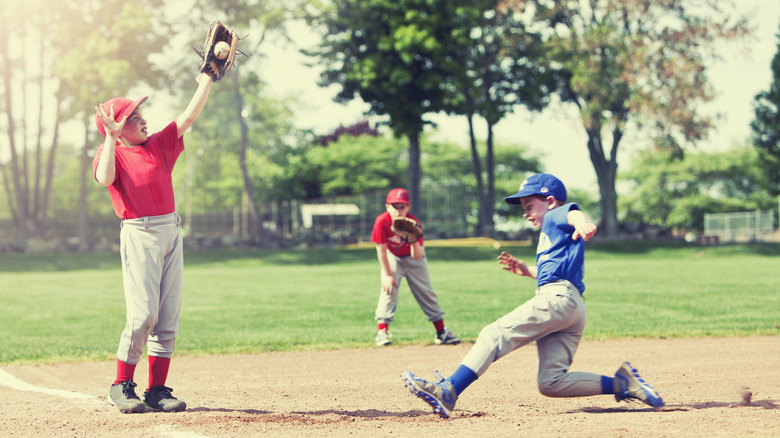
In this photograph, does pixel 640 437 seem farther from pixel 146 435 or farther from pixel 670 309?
pixel 670 309

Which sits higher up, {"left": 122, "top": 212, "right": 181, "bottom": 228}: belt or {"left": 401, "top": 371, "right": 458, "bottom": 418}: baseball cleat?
{"left": 122, "top": 212, "right": 181, "bottom": 228}: belt

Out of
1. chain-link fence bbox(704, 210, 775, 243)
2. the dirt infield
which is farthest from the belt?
chain-link fence bbox(704, 210, 775, 243)

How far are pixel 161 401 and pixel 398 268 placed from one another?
406cm

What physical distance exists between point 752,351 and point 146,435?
6.44 metres

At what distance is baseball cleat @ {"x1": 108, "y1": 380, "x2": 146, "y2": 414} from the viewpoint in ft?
16.5

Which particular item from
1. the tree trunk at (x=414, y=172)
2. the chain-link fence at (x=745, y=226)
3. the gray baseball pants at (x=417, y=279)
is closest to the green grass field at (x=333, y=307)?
the gray baseball pants at (x=417, y=279)

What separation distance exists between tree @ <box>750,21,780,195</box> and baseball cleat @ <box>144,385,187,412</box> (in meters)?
38.3

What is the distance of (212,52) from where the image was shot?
515cm

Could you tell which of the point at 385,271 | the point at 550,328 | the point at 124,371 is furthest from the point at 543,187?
the point at 385,271

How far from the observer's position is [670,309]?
12266 mm

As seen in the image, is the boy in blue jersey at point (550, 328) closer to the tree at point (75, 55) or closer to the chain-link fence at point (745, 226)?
the tree at point (75, 55)

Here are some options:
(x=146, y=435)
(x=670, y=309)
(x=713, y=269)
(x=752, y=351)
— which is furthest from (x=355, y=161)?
(x=146, y=435)

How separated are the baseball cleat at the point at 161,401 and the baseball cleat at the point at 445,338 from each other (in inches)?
165

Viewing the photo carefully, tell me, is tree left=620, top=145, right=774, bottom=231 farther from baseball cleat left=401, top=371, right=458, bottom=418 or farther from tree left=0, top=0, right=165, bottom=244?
baseball cleat left=401, top=371, right=458, bottom=418
